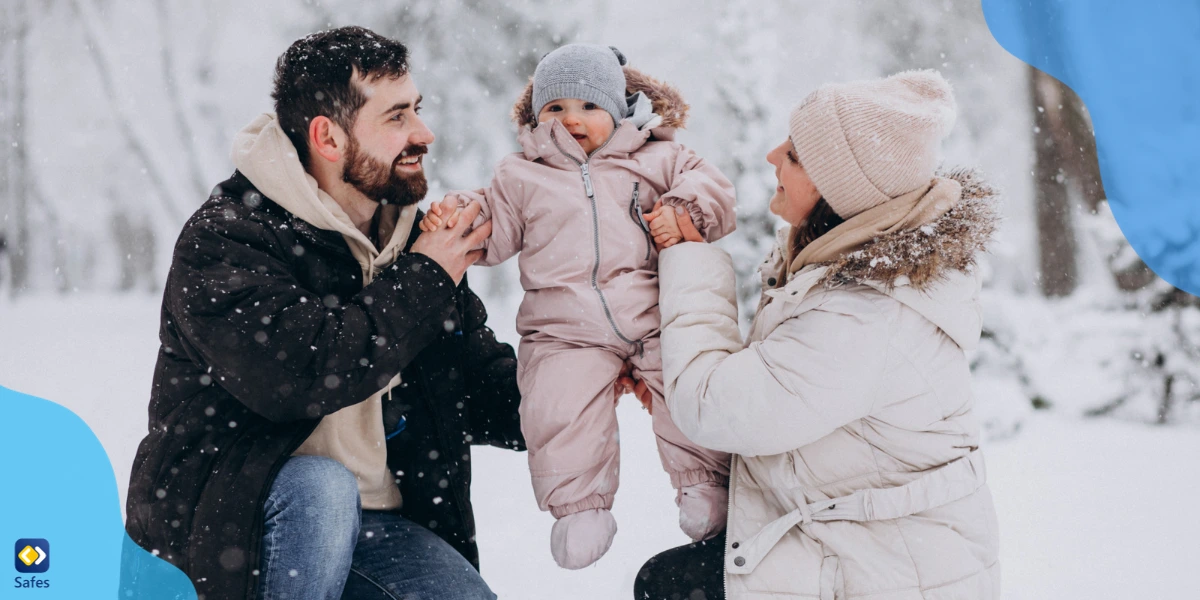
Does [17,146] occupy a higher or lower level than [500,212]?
higher

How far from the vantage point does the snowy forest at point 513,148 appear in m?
5.82

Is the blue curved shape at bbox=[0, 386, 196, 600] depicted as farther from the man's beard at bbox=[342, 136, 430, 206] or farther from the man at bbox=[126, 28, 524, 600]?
the man's beard at bbox=[342, 136, 430, 206]

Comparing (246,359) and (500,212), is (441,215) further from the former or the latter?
(246,359)

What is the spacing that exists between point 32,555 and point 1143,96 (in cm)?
538

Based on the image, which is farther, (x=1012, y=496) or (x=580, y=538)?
(x=1012, y=496)

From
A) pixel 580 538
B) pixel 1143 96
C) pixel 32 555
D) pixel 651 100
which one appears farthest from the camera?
pixel 1143 96

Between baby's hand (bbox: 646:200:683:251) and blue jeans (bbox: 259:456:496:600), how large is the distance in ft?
2.73

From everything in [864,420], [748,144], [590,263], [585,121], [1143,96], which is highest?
[748,144]

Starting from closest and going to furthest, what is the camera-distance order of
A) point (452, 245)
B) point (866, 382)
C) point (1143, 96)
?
point (866, 382), point (452, 245), point (1143, 96)

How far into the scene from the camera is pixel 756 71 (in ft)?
20.9

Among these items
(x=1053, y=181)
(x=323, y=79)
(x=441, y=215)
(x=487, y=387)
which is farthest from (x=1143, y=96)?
(x=323, y=79)

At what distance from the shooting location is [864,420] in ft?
5.36

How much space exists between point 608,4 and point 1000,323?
4222mm

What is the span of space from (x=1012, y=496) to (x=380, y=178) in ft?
12.9
